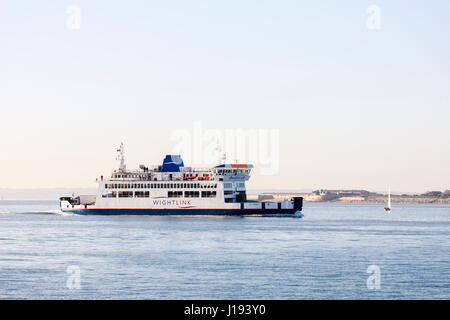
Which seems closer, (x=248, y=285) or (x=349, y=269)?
(x=248, y=285)

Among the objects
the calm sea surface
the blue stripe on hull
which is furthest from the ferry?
the calm sea surface

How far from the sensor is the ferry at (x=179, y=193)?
100562mm

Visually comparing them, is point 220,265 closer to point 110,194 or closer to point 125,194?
point 125,194

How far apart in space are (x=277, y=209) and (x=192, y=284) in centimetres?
6604

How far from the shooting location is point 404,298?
33469mm

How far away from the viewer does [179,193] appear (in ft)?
335

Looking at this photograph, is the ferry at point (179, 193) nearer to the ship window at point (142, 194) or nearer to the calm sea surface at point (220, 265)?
the ship window at point (142, 194)

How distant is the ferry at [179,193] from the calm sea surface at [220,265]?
2823cm
